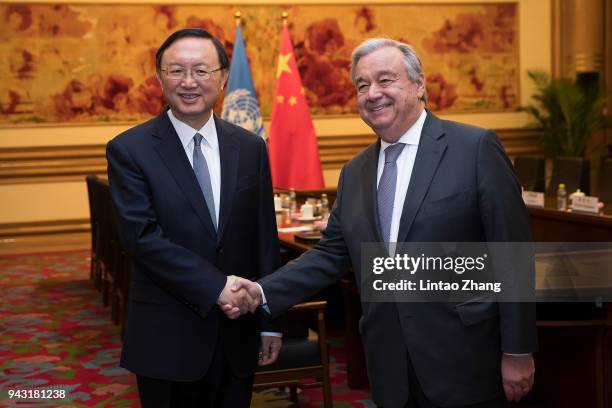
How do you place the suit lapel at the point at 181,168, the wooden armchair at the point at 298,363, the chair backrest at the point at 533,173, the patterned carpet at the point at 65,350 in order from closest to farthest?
the suit lapel at the point at 181,168
the wooden armchair at the point at 298,363
the patterned carpet at the point at 65,350
the chair backrest at the point at 533,173

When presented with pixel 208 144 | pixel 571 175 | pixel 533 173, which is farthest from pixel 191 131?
pixel 533 173

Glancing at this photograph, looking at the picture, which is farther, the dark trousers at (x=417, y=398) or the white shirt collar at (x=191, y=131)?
the white shirt collar at (x=191, y=131)

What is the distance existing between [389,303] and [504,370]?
36cm

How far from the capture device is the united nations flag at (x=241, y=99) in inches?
351

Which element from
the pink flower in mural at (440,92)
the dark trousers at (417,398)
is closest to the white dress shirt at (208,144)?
the dark trousers at (417,398)

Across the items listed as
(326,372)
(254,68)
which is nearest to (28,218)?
(254,68)

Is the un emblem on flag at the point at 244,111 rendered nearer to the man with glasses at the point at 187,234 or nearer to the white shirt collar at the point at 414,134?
the man with glasses at the point at 187,234

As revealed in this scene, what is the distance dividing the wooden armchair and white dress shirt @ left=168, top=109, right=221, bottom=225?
1433mm

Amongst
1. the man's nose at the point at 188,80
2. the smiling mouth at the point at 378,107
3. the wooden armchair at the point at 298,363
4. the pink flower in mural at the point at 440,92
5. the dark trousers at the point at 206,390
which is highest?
the man's nose at the point at 188,80

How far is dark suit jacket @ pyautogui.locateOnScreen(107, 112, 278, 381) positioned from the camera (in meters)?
2.48

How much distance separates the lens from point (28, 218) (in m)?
11.2

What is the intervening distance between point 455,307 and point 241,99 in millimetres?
6907

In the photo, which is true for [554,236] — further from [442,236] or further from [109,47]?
[109,47]

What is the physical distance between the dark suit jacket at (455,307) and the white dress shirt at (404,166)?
0.04m
